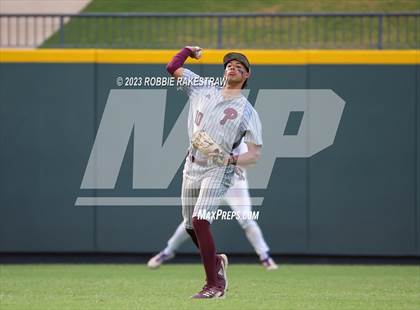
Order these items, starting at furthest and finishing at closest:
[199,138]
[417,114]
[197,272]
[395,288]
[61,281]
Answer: [417,114] < [197,272] < [61,281] < [395,288] < [199,138]

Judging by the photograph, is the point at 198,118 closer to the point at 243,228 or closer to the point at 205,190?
the point at 205,190

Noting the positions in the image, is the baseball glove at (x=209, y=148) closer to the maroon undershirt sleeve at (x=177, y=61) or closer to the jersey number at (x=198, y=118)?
the jersey number at (x=198, y=118)

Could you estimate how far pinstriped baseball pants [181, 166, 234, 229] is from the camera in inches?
317

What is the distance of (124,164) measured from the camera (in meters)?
13.5

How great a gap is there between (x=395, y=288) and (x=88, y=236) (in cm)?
502

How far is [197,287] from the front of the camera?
10016mm

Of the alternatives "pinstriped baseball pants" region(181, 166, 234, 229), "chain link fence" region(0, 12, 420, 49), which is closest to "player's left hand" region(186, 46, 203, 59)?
"pinstriped baseball pants" region(181, 166, 234, 229)

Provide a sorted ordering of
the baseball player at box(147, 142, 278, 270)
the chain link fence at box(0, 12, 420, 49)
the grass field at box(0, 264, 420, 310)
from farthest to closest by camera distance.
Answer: the chain link fence at box(0, 12, 420, 49) → the baseball player at box(147, 142, 278, 270) → the grass field at box(0, 264, 420, 310)

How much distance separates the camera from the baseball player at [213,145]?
8.07 m

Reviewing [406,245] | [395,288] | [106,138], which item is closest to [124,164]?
[106,138]

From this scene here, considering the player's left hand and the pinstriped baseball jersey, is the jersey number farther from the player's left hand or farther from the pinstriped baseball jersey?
the player's left hand

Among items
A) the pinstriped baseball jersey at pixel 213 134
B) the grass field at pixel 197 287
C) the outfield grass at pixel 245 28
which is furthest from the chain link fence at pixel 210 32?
the pinstriped baseball jersey at pixel 213 134

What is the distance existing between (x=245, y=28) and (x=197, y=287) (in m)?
5.72

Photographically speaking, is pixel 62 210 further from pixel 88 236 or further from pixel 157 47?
pixel 157 47
